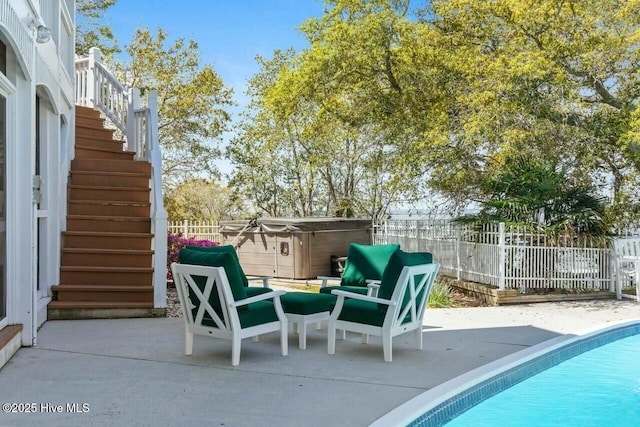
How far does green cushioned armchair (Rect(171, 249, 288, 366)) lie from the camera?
4688 millimetres

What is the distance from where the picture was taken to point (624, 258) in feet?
30.1

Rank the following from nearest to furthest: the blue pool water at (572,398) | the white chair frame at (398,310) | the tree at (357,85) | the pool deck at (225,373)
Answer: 1. the pool deck at (225,373)
2. the blue pool water at (572,398)
3. the white chair frame at (398,310)
4. the tree at (357,85)

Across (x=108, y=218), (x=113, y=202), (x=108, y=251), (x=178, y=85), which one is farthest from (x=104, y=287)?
(x=178, y=85)

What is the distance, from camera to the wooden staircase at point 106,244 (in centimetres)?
697

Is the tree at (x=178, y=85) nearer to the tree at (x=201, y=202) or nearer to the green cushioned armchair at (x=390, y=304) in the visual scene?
the tree at (x=201, y=202)

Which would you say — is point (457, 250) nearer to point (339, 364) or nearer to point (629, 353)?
point (629, 353)

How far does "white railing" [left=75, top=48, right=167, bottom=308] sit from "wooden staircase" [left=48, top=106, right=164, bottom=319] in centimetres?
21

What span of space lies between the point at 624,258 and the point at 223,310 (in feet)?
23.4

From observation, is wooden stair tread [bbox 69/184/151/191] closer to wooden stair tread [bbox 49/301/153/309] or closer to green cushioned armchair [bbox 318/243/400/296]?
wooden stair tread [bbox 49/301/153/309]

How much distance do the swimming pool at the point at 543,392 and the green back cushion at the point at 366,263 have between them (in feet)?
5.54

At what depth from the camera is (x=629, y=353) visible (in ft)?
19.9

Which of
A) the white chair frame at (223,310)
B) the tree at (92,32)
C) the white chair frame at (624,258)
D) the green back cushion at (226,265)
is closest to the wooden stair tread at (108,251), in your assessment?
the white chair frame at (223,310)

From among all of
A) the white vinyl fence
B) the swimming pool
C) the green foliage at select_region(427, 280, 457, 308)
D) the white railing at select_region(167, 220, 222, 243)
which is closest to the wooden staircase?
the green foliage at select_region(427, 280, 457, 308)

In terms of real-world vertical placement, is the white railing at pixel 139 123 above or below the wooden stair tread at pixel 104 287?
above
